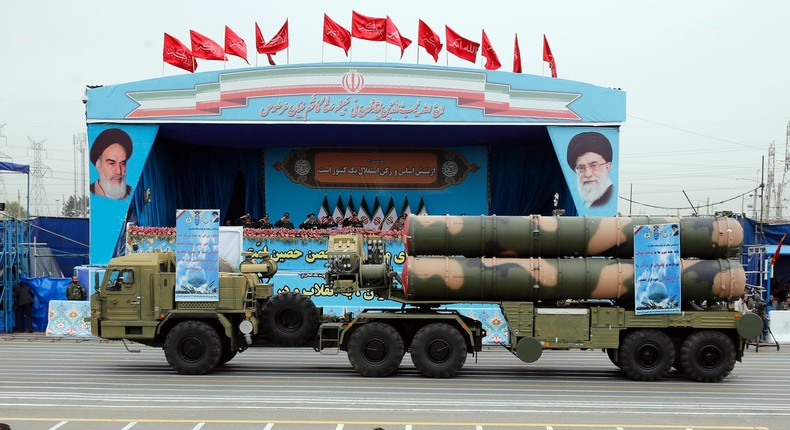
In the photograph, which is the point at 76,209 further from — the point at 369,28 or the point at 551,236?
the point at 551,236

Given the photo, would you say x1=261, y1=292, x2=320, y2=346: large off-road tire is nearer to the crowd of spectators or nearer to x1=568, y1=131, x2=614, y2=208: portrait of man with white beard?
the crowd of spectators

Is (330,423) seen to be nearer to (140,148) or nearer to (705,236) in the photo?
(705,236)

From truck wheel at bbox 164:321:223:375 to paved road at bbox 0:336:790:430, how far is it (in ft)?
1.21

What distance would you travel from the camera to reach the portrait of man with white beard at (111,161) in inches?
1128

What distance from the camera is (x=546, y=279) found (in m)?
16.6

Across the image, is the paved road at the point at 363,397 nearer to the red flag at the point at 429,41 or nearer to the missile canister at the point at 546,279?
the missile canister at the point at 546,279

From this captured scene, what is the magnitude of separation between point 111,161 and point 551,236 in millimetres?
Result: 17551

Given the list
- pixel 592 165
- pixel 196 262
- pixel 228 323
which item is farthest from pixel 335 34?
pixel 228 323

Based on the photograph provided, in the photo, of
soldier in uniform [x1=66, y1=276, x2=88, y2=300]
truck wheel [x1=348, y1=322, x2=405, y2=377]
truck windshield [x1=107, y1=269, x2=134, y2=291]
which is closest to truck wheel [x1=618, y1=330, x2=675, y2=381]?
truck wheel [x1=348, y1=322, x2=405, y2=377]

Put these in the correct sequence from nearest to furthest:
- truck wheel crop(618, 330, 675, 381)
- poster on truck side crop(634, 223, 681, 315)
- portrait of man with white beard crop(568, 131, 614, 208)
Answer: poster on truck side crop(634, 223, 681, 315)
truck wheel crop(618, 330, 675, 381)
portrait of man with white beard crop(568, 131, 614, 208)

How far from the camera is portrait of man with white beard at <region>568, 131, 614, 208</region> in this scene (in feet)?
93.8

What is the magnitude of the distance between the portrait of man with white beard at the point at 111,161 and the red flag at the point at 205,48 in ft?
12.5

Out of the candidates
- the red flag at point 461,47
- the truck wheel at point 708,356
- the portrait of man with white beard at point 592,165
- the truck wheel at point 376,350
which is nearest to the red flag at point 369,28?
the red flag at point 461,47

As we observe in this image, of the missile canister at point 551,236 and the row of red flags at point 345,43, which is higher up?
the row of red flags at point 345,43
